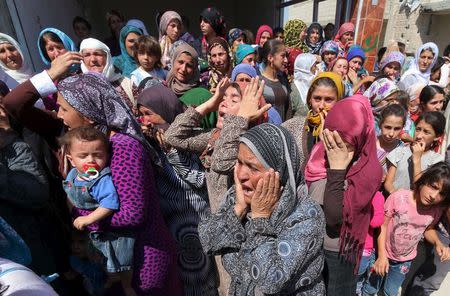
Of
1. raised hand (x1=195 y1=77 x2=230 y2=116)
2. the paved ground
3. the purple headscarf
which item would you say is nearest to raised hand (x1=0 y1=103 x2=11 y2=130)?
the purple headscarf

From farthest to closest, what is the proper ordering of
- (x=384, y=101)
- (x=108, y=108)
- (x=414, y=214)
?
(x=384, y=101), (x=414, y=214), (x=108, y=108)

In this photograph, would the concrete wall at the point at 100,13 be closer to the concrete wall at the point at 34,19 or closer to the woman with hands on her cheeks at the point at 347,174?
the concrete wall at the point at 34,19

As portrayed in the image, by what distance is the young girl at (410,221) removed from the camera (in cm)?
194

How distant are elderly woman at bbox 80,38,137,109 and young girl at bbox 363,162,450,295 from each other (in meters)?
2.44

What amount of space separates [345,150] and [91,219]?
52.0 inches

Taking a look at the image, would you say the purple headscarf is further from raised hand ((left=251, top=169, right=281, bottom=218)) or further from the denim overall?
raised hand ((left=251, top=169, right=281, bottom=218))

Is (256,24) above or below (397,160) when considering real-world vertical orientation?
above

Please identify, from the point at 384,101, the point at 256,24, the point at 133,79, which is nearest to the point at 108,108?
the point at 133,79

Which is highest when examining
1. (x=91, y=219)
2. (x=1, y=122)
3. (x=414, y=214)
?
(x=1, y=122)

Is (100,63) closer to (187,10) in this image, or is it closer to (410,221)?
(410,221)

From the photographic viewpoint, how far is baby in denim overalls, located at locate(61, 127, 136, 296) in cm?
136

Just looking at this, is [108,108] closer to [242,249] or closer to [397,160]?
[242,249]

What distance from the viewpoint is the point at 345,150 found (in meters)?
1.49

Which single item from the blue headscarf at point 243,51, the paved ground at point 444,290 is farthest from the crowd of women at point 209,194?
the blue headscarf at point 243,51
